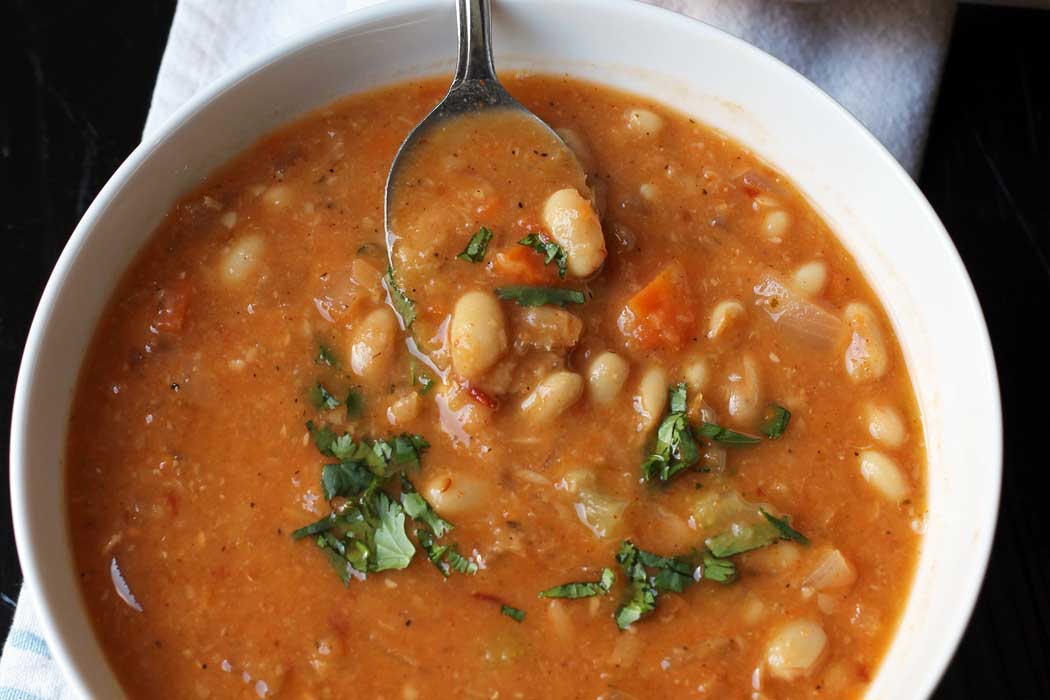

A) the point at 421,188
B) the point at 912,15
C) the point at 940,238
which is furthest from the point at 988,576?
the point at 421,188

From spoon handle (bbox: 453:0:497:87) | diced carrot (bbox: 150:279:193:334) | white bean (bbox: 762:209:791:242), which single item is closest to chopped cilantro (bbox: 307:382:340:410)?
diced carrot (bbox: 150:279:193:334)

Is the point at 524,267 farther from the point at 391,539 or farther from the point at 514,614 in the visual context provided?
the point at 514,614

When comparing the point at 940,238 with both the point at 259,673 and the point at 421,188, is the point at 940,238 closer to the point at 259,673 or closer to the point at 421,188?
the point at 421,188

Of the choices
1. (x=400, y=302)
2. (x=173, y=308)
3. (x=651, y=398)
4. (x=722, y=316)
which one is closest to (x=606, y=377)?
(x=651, y=398)

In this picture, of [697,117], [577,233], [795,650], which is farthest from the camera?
[697,117]

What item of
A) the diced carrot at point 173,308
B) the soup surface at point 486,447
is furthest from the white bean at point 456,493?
the diced carrot at point 173,308

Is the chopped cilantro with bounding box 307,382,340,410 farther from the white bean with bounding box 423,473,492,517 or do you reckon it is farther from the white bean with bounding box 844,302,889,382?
the white bean with bounding box 844,302,889,382

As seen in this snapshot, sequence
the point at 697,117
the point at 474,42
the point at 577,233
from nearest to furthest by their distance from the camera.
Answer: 1. the point at 577,233
2. the point at 474,42
3. the point at 697,117
